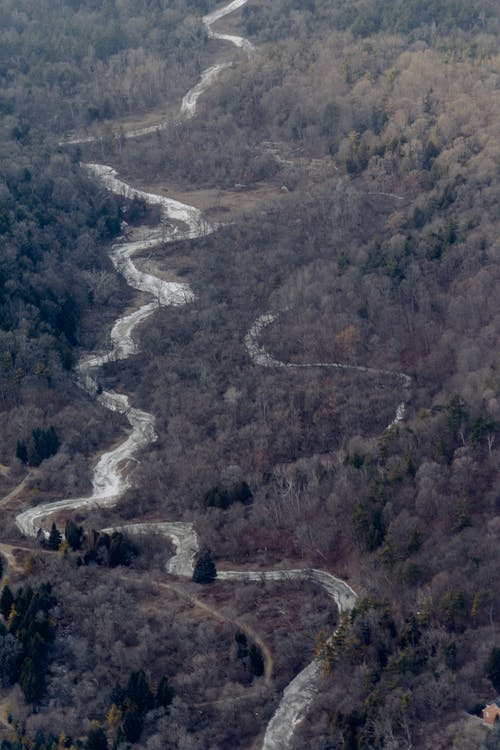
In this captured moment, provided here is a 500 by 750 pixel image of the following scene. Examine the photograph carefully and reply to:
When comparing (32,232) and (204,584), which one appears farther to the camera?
(32,232)

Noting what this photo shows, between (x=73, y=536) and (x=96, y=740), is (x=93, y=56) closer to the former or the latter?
(x=73, y=536)

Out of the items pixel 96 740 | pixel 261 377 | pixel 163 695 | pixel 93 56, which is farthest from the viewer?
pixel 93 56

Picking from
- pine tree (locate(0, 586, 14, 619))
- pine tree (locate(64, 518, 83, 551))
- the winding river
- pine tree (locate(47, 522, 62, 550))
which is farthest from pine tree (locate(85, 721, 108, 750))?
pine tree (locate(47, 522, 62, 550))

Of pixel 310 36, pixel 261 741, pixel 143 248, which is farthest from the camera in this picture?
pixel 310 36

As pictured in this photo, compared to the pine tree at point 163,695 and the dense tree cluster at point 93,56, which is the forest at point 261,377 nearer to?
the pine tree at point 163,695

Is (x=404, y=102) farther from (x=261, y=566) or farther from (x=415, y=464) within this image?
(x=261, y=566)

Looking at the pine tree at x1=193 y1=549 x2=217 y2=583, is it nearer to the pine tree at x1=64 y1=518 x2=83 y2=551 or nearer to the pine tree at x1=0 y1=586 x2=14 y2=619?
the pine tree at x1=64 y1=518 x2=83 y2=551

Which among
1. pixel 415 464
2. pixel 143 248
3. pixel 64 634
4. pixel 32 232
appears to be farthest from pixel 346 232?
pixel 64 634

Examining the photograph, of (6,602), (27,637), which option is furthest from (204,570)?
(27,637)
